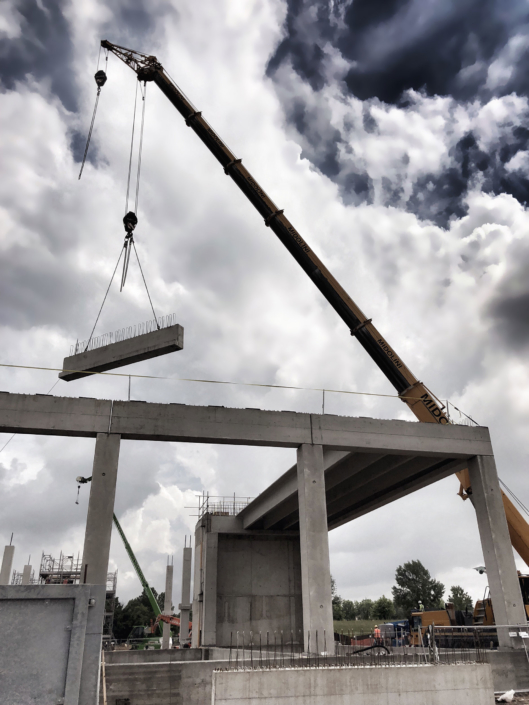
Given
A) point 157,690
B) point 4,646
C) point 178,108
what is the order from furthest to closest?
point 178,108 < point 157,690 < point 4,646

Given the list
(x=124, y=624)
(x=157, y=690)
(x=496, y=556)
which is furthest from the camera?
(x=124, y=624)

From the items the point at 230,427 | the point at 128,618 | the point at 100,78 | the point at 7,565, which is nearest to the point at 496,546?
the point at 230,427

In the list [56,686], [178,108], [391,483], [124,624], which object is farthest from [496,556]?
[124,624]

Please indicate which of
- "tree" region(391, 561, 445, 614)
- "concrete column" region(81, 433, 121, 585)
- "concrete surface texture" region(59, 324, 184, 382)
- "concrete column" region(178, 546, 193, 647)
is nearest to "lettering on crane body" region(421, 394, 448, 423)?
"concrete surface texture" region(59, 324, 184, 382)

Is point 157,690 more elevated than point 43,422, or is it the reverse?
point 43,422

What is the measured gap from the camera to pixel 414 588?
9875cm

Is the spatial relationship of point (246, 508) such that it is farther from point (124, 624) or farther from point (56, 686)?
point (124, 624)

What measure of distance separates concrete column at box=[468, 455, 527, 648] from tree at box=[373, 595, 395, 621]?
9277 centimetres

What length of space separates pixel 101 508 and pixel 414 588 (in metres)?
95.5

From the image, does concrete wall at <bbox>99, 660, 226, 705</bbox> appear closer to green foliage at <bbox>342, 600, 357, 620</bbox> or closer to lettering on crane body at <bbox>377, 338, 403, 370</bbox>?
lettering on crane body at <bbox>377, 338, 403, 370</bbox>

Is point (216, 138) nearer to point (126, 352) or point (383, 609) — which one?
point (126, 352)

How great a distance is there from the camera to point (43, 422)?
1819 centimetres

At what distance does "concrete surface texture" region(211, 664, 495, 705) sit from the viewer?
11070 mm

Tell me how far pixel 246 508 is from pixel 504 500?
15.0 m
